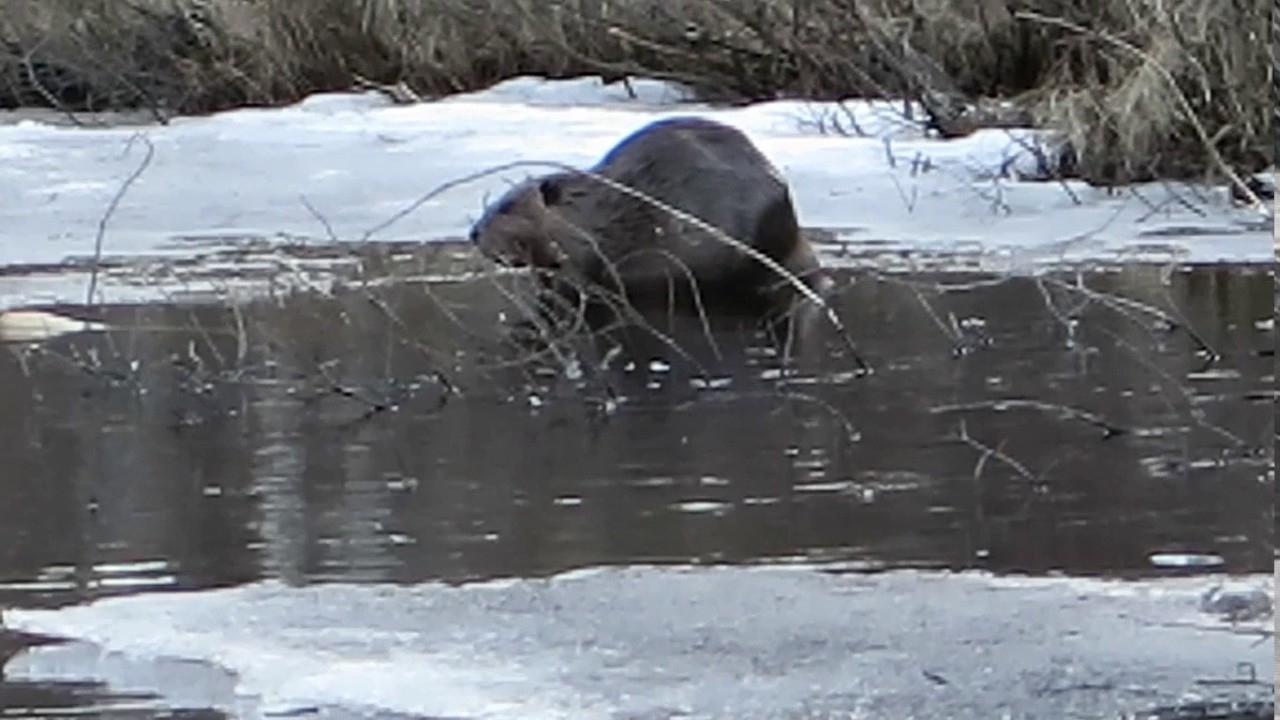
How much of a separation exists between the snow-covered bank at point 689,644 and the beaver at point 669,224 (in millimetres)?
4211

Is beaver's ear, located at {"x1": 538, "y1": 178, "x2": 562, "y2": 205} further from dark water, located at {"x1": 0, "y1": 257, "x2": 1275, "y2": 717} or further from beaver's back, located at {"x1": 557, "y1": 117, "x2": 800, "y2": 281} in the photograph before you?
dark water, located at {"x1": 0, "y1": 257, "x2": 1275, "y2": 717}

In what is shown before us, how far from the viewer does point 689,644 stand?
4.35 meters

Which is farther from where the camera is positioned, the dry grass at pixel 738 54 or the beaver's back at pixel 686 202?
the dry grass at pixel 738 54

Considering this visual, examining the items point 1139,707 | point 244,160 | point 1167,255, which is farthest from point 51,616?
point 244,160

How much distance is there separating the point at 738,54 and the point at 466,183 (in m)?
4.17

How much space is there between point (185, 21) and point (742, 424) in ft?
36.4

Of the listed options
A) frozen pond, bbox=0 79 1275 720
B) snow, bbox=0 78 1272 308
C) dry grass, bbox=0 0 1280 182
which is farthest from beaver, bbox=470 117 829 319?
dry grass, bbox=0 0 1280 182

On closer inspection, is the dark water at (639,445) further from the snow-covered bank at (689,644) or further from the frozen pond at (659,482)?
the snow-covered bank at (689,644)

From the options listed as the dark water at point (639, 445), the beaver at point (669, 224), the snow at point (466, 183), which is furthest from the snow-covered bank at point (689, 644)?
the snow at point (466, 183)

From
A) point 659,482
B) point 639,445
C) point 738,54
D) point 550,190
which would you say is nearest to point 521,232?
point 550,190

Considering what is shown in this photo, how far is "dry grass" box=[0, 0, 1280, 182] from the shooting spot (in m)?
11.2

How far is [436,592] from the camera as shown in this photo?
189 inches

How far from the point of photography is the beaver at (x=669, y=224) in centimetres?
912

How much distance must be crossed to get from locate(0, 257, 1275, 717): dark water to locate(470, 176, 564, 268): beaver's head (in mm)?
291
